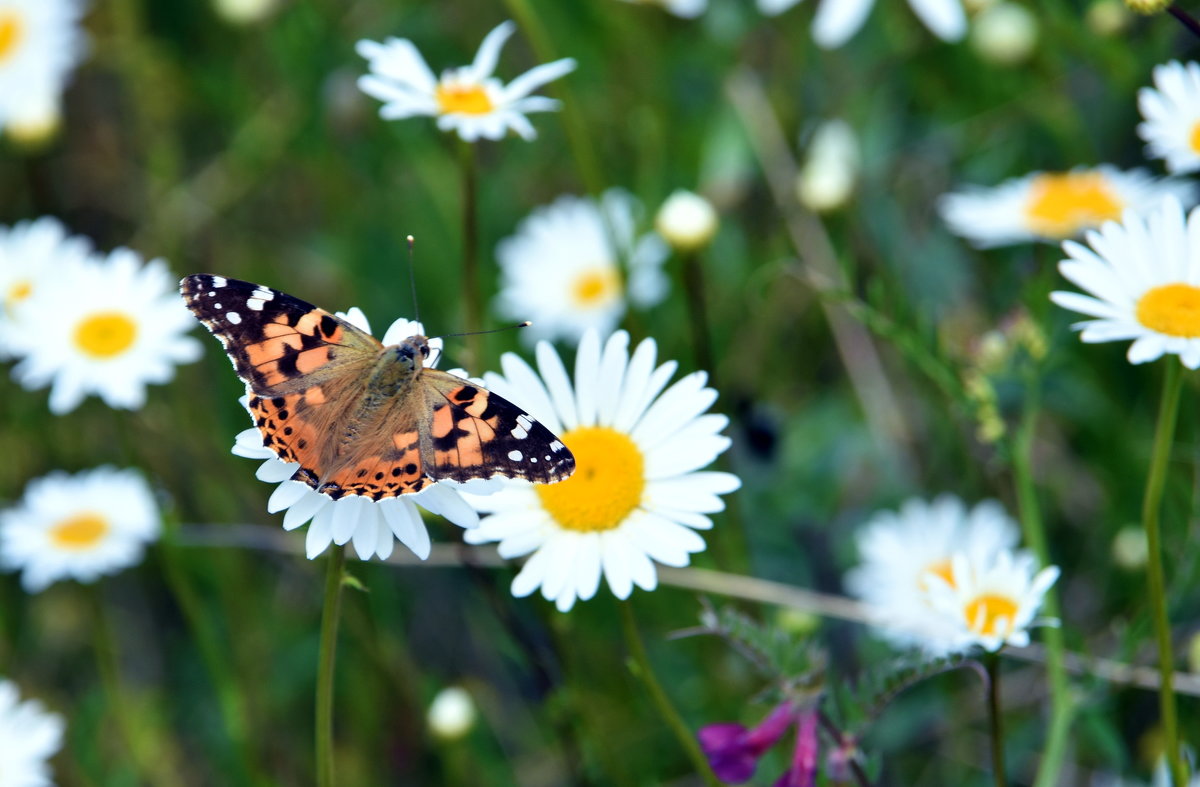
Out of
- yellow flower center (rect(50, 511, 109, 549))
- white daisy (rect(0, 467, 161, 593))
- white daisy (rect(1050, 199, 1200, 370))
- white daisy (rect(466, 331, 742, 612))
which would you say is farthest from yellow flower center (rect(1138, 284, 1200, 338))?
yellow flower center (rect(50, 511, 109, 549))

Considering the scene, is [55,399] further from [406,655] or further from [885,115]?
[885,115]

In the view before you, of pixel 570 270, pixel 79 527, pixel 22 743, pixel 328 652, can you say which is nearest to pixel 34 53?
pixel 79 527

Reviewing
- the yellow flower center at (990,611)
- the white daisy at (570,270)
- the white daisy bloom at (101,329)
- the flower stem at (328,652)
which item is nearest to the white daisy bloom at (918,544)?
the yellow flower center at (990,611)

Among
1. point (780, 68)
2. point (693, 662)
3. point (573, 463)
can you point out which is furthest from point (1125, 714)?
point (780, 68)

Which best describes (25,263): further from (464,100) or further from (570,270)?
(570,270)

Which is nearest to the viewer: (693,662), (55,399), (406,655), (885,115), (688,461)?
(688,461)

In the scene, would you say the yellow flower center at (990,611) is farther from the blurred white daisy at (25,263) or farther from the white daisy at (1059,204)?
the blurred white daisy at (25,263)
